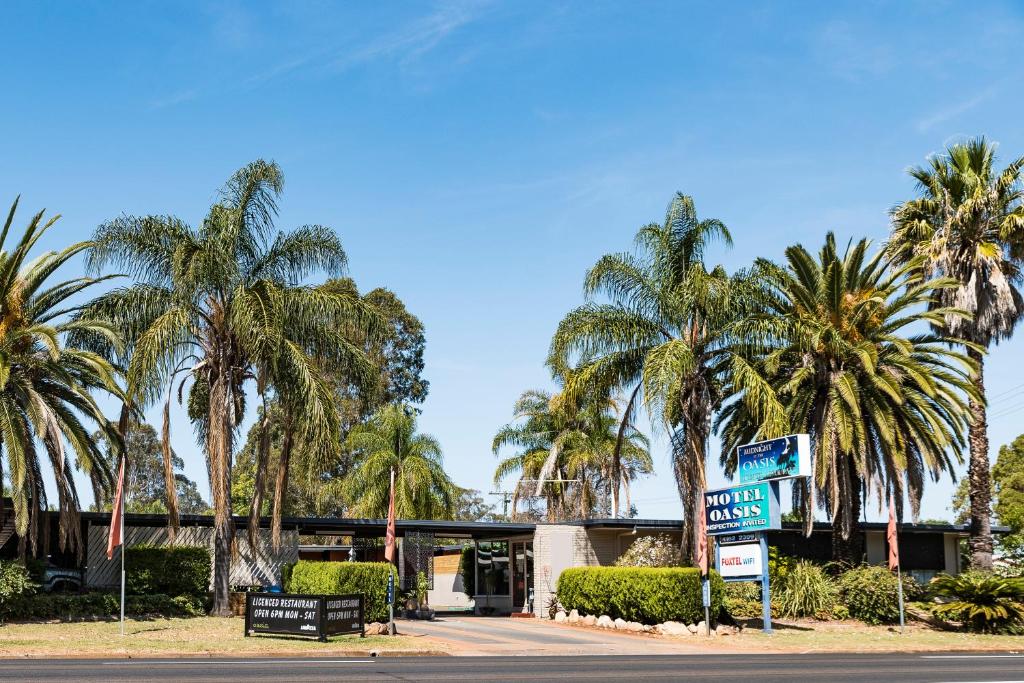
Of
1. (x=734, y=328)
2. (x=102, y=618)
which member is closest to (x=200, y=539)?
(x=102, y=618)

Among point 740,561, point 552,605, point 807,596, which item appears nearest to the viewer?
point 740,561

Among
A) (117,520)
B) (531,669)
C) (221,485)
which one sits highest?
(221,485)

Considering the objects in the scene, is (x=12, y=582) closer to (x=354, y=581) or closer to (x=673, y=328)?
(x=354, y=581)

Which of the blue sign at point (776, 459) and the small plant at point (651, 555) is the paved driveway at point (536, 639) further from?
the blue sign at point (776, 459)

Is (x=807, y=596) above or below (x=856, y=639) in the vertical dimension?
above

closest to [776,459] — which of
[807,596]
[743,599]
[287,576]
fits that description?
[743,599]

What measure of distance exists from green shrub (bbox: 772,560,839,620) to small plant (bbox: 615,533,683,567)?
3342 mm

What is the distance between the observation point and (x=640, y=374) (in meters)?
33.8

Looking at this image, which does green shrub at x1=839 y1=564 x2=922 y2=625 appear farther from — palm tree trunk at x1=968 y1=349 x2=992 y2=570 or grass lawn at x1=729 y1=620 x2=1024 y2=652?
palm tree trunk at x1=968 y1=349 x2=992 y2=570

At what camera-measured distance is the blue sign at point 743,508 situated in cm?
2827

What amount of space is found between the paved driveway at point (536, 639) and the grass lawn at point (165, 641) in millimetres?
1478

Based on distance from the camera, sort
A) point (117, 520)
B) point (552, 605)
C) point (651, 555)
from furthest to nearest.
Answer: point (552, 605)
point (651, 555)
point (117, 520)

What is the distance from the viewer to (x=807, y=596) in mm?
31906

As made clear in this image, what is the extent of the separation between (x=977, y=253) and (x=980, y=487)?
26.4 feet
